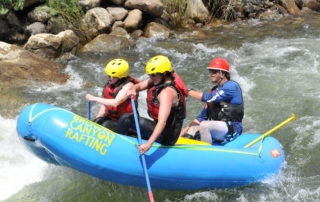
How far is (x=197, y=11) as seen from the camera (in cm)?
1220

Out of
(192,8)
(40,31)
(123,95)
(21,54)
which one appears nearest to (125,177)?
(123,95)

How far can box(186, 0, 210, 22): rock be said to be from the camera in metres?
12.1

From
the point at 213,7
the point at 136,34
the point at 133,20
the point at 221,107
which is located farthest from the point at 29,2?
the point at 221,107

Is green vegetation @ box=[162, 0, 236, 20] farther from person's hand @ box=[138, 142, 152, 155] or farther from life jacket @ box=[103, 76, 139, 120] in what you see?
person's hand @ box=[138, 142, 152, 155]

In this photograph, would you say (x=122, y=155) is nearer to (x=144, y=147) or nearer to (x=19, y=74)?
(x=144, y=147)

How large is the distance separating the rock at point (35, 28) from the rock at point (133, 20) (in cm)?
237

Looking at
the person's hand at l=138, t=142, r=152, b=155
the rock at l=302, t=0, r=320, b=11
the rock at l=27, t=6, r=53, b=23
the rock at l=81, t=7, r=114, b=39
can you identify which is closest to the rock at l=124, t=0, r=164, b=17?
the rock at l=81, t=7, r=114, b=39

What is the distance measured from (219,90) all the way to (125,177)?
152cm

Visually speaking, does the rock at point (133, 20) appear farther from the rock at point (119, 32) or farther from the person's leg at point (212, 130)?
the person's leg at point (212, 130)

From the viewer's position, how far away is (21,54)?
816cm

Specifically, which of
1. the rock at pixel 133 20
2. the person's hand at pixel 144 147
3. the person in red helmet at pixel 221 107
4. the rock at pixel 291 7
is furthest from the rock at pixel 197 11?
the person's hand at pixel 144 147

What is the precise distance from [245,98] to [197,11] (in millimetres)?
5827

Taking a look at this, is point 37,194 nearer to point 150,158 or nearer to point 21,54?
point 150,158

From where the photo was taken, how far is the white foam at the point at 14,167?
4.85 m
